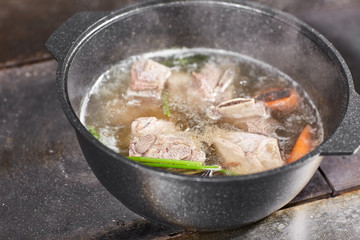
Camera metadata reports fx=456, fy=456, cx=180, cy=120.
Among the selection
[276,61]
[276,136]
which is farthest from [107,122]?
[276,61]

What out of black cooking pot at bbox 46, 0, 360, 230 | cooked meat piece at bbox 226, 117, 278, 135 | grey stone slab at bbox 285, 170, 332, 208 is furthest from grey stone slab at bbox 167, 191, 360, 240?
cooked meat piece at bbox 226, 117, 278, 135

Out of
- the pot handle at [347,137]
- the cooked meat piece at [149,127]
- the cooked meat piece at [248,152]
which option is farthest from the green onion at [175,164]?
the pot handle at [347,137]

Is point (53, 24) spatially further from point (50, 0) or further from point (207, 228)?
point (207, 228)

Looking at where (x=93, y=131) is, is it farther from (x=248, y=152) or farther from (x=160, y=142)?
(x=248, y=152)

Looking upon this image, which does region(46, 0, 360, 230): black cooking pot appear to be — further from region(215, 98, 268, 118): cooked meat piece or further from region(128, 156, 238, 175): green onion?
region(215, 98, 268, 118): cooked meat piece

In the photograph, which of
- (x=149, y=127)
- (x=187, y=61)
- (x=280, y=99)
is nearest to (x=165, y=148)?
(x=149, y=127)

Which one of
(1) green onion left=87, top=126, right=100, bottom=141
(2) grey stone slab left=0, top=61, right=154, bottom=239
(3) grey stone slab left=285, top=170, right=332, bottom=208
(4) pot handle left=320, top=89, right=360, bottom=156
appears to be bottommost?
(2) grey stone slab left=0, top=61, right=154, bottom=239
